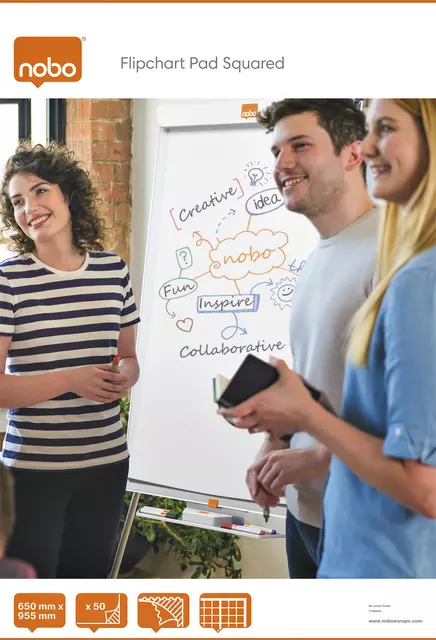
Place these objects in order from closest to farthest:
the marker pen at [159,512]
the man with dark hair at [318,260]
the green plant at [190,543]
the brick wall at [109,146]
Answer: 1. the man with dark hair at [318,260]
2. the brick wall at [109,146]
3. the marker pen at [159,512]
4. the green plant at [190,543]

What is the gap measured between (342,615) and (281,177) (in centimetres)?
75

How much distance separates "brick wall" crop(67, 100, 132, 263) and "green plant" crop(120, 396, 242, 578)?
0.53 meters

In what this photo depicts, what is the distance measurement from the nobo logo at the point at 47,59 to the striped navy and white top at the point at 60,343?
32cm

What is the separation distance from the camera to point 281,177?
4.27 ft

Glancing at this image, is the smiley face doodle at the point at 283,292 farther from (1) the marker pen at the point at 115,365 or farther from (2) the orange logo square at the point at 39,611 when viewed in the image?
(2) the orange logo square at the point at 39,611

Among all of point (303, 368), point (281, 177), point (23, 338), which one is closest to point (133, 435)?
point (23, 338)

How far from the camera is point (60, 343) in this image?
1321mm

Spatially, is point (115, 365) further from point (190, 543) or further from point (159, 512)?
point (190, 543)

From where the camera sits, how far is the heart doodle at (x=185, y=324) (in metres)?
1.60

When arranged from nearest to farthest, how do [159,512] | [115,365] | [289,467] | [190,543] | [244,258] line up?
[289,467]
[115,365]
[244,258]
[159,512]
[190,543]

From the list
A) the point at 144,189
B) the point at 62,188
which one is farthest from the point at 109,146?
the point at 62,188

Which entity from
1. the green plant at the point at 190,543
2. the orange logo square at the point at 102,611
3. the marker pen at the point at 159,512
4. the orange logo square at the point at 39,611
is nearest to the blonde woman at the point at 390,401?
the orange logo square at the point at 102,611

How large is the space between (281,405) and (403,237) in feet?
1.06

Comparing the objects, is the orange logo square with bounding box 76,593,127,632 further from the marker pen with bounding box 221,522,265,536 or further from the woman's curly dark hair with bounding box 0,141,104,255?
the woman's curly dark hair with bounding box 0,141,104,255
